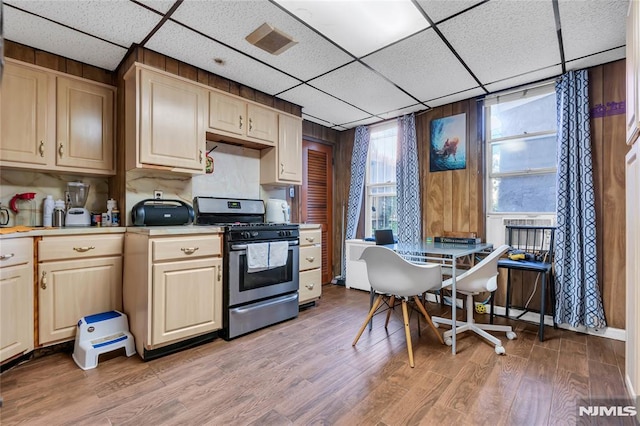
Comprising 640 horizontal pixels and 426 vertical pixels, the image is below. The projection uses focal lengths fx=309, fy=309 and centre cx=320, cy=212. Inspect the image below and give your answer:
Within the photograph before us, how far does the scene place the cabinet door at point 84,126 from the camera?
2.46 meters

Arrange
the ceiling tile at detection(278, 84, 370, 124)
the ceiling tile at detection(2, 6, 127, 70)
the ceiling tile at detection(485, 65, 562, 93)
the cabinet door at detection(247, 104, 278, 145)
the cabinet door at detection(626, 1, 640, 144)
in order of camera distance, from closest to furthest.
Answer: the cabinet door at detection(626, 1, 640, 144) → the ceiling tile at detection(2, 6, 127, 70) → the ceiling tile at detection(485, 65, 562, 93) → the cabinet door at detection(247, 104, 278, 145) → the ceiling tile at detection(278, 84, 370, 124)

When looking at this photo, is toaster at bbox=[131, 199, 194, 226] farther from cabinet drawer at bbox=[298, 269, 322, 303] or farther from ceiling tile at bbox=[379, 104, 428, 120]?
ceiling tile at bbox=[379, 104, 428, 120]

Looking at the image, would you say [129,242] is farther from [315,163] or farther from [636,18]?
[636,18]

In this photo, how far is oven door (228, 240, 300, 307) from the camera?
261 cm

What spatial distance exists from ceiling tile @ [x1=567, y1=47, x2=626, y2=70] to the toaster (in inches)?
142

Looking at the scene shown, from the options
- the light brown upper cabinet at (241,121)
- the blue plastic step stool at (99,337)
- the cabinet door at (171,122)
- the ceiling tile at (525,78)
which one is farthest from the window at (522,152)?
the blue plastic step stool at (99,337)

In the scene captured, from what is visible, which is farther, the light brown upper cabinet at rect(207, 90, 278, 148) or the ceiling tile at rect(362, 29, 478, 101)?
the light brown upper cabinet at rect(207, 90, 278, 148)

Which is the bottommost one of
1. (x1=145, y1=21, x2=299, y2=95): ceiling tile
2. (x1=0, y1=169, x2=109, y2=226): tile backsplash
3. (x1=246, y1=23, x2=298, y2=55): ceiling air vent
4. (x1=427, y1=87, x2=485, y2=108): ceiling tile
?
(x1=0, y1=169, x2=109, y2=226): tile backsplash

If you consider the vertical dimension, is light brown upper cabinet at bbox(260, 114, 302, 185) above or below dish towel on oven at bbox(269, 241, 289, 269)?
above

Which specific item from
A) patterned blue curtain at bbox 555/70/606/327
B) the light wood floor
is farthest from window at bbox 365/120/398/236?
the light wood floor

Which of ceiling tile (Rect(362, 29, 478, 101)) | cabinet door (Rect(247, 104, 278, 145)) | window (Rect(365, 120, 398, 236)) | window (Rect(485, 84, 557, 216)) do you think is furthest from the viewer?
window (Rect(365, 120, 398, 236))

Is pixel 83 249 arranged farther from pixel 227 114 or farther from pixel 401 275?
pixel 401 275

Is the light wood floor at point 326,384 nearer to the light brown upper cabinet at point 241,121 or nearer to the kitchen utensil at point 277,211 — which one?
the kitchen utensil at point 277,211

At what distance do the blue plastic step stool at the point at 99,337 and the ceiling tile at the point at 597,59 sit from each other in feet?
13.8
